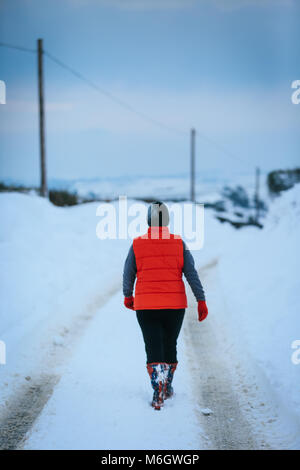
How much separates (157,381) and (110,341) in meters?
2.10

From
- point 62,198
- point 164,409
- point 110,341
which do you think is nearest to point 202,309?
point 164,409

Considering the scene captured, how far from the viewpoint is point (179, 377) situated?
4.86 metres

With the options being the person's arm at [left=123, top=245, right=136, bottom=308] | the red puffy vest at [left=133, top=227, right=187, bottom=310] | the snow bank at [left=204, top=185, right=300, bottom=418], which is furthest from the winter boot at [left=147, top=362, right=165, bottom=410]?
the snow bank at [left=204, top=185, right=300, bottom=418]

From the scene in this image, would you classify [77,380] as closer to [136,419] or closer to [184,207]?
[136,419]

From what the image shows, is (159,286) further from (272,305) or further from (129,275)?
(272,305)

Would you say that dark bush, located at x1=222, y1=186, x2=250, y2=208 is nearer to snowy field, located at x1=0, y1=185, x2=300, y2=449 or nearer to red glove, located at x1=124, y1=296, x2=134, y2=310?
snowy field, located at x1=0, y1=185, x2=300, y2=449

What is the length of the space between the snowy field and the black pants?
0.49m

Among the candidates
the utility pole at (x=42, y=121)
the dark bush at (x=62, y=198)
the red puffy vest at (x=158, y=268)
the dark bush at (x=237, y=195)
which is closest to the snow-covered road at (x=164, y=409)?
the red puffy vest at (x=158, y=268)

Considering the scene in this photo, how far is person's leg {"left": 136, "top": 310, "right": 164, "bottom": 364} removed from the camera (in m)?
4.16

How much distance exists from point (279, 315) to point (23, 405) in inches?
153

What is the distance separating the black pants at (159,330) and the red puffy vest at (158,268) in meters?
0.08

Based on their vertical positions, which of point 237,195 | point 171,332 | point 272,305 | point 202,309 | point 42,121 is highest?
point 42,121

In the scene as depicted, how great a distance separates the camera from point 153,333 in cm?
418

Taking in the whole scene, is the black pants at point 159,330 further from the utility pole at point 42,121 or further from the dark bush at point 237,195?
the dark bush at point 237,195
